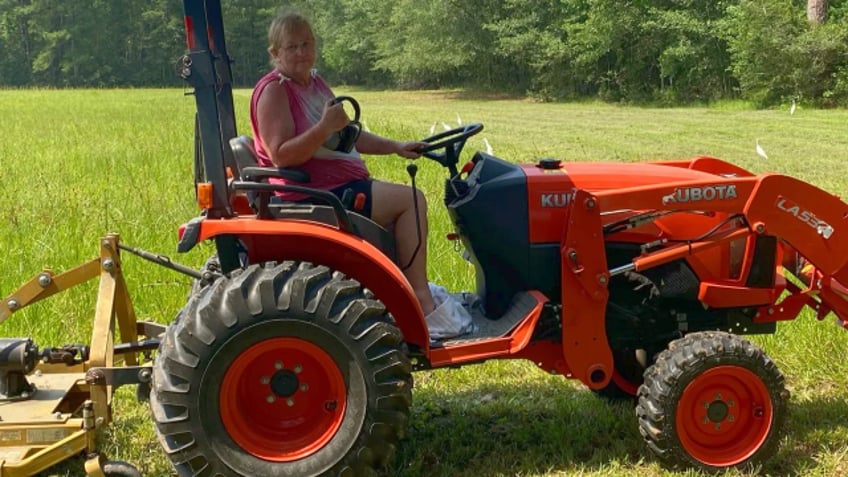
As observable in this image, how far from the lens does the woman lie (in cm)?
303

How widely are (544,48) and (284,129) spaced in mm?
39180

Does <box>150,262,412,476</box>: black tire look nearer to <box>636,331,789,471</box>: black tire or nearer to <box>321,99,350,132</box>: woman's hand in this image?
<box>321,99,350,132</box>: woman's hand

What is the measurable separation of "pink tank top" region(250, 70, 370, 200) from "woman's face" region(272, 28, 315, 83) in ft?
0.12

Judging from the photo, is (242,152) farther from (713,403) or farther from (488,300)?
(713,403)

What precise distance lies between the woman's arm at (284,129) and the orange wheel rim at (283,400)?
0.70 metres

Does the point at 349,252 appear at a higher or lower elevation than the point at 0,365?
higher

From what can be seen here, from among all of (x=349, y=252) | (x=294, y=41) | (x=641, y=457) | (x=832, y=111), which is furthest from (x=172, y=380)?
(x=832, y=111)

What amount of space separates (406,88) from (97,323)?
55.5 metres

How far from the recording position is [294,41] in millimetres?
3135

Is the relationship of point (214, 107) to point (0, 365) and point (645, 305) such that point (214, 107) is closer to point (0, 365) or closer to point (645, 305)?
point (0, 365)

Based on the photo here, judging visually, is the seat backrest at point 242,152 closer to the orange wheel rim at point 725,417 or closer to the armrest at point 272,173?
the armrest at point 272,173

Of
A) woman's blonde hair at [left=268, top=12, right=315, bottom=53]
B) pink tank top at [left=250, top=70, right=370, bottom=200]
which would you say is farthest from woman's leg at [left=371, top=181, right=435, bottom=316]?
woman's blonde hair at [left=268, top=12, right=315, bottom=53]

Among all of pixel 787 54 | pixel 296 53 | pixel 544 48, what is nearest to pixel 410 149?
pixel 296 53

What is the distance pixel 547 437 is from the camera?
3553mm
